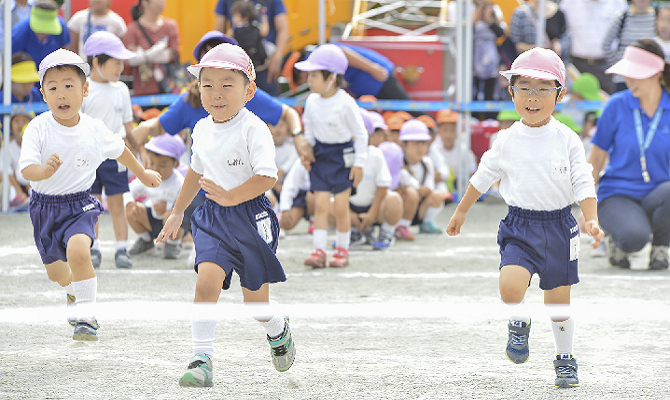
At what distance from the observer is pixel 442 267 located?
708 centimetres

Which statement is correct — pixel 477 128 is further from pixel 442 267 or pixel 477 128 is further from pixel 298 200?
pixel 442 267

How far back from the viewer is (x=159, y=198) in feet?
24.9

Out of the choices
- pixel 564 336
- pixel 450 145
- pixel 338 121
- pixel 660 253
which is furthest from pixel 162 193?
pixel 450 145

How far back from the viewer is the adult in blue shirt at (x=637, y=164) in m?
6.93

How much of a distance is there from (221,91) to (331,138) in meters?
3.38

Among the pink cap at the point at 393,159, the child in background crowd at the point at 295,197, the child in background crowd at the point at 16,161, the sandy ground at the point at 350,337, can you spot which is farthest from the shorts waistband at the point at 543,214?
the child in background crowd at the point at 16,161

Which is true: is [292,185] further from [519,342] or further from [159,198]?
[519,342]

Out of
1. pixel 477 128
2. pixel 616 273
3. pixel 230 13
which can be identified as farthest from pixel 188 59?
pixel 616 273

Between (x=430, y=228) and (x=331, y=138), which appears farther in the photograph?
(x=430, y=228)

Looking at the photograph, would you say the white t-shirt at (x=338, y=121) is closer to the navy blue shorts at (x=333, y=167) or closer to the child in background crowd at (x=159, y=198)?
the navy blue shorts at (x=333, y=167)

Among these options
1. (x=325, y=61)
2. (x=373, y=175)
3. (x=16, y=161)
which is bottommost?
(x=16, y=161)

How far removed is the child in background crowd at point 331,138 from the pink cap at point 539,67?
3296 mm

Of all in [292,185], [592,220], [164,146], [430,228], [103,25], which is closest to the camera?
[592,220]

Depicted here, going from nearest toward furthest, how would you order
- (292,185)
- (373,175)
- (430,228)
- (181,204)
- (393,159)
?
(181,204) < (373,175) < (292,185) < (393,159) < (430,228)
